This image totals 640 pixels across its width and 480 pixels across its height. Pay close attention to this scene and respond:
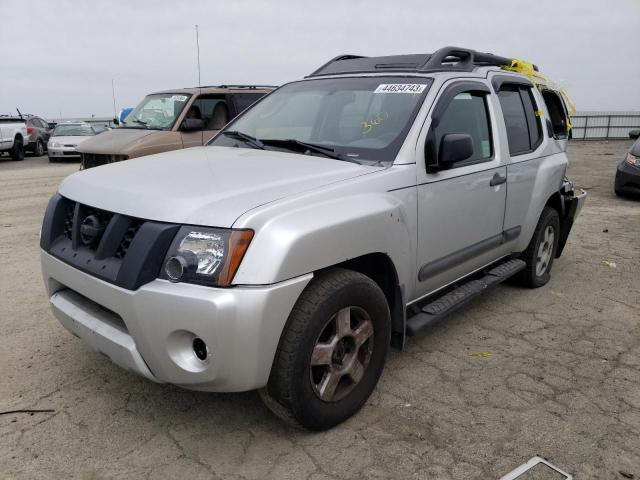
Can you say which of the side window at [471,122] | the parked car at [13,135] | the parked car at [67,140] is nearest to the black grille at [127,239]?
the side window at [471,122]

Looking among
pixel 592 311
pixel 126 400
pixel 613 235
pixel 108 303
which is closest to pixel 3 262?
pixel 126 400

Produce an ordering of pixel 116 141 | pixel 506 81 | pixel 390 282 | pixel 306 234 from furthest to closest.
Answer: pixel 116 141 < pixel 506 81 < pixel 390 282 < pixel 306 234

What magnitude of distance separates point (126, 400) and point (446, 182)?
7.29 ft

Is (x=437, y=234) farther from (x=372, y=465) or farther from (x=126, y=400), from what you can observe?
(x=126, y=400)

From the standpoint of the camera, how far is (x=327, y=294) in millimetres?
2512

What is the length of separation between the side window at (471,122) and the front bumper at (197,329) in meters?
1.68

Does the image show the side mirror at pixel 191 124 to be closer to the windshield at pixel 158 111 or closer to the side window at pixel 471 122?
the windshield at pixel 158 111

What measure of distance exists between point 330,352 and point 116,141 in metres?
6.52

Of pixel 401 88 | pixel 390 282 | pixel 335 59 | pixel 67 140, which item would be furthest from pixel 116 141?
pixel 67 140

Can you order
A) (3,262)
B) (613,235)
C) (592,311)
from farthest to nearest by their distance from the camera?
(613,235), (3,262), (592,311)

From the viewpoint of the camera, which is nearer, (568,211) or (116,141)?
(568,211)

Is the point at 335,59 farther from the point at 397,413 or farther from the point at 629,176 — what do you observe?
the point at 629,176

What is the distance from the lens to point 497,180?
3.84 m

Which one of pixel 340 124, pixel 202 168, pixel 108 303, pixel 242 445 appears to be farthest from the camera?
pixel 340 124
